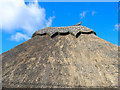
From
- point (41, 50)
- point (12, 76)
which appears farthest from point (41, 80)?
point (41, 50)

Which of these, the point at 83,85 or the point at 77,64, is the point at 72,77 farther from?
the point at 77,64

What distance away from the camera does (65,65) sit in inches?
149

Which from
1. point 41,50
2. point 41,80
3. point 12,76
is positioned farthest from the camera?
point 41,50

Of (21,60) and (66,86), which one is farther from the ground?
(21,60)

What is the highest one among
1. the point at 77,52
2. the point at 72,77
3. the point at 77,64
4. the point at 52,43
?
the point at 52,43

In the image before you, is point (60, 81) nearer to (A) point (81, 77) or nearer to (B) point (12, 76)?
(A) point (81, 77)

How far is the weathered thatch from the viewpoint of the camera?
3.17 metres

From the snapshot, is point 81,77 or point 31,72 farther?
point 31,72

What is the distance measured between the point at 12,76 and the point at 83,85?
102 inches

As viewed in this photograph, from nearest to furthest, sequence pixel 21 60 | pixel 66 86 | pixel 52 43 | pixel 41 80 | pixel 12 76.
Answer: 1. pixel 66 86
2. pixel 41 80
3. pixel 12 76
4. pixel 21 60
5. pixel 52 43

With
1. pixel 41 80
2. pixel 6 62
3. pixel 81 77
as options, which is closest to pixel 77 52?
pixel 81 77

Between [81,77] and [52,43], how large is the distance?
8.88 feet

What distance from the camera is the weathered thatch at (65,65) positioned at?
3.17m

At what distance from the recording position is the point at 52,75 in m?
3.35
